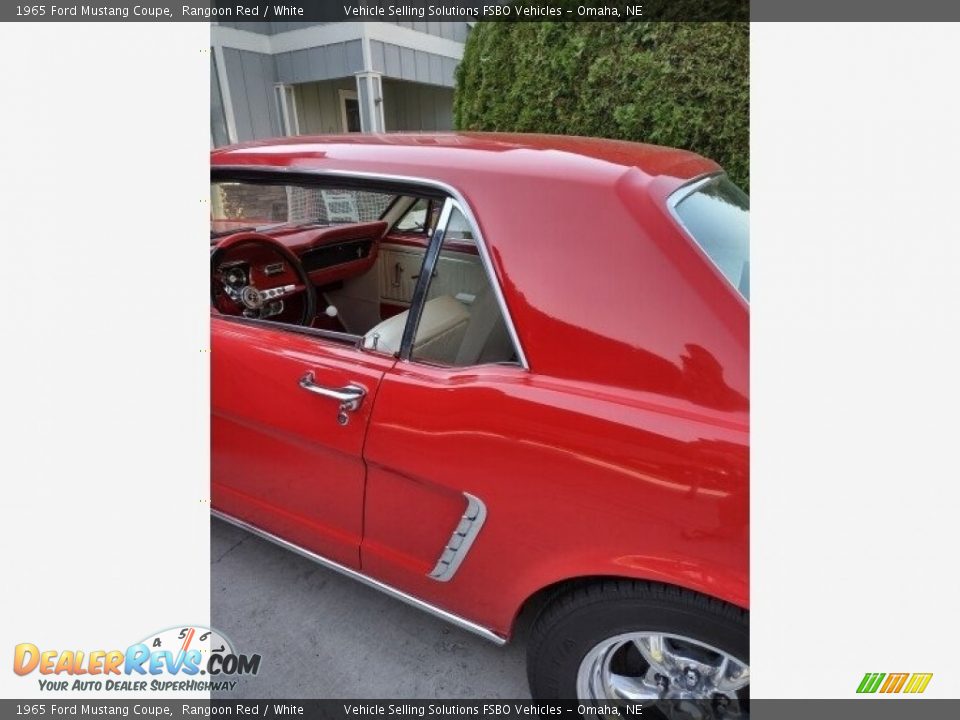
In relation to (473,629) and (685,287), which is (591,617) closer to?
(473,629)

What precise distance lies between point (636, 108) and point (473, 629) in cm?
356

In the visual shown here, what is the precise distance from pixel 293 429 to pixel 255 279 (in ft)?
3.80

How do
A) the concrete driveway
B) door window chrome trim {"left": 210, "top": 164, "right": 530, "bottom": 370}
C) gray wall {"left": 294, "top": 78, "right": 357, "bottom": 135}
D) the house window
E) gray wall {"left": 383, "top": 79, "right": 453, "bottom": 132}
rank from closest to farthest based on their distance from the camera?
door window chrome trim {"left": 210, "top": 164, "right": 530, "bottom": 370}, the concrete driveway, the house window, gray wall {"left": 294, "top": 78, "right": 357, "bottom": 135}, gray wall {"left": 383, "top": 79, "right": 453, "bottom": 132}

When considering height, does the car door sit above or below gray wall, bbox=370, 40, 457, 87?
below

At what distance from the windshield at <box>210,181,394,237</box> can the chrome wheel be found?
2.17 m

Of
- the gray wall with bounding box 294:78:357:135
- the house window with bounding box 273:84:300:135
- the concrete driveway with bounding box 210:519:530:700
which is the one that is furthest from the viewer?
the gray wall with bounding box 294:78:357:135

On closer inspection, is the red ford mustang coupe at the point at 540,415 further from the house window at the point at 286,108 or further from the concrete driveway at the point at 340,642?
the house window at the point at 286,108

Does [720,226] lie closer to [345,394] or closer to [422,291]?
[422,291]

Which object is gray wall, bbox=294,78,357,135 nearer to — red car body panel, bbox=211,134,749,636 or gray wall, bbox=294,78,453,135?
gray wall, bbox=294,78,453,135

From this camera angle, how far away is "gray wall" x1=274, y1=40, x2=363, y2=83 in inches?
328

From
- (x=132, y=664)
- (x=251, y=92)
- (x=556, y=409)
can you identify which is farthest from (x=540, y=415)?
(x=251, y=92)
